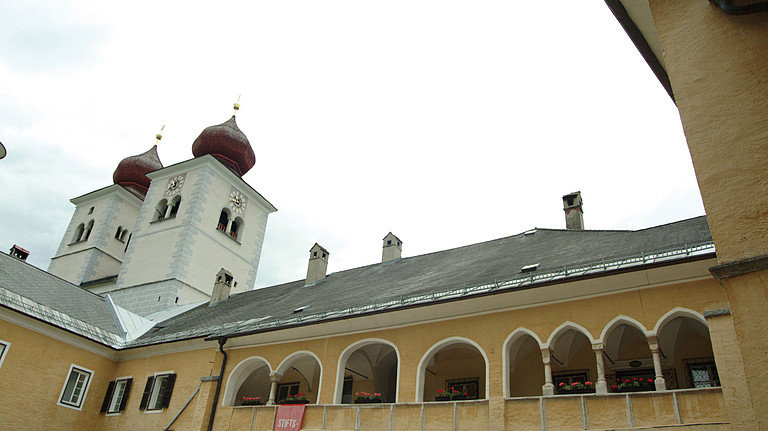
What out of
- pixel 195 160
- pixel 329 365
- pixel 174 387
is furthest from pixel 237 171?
pixel 329 365

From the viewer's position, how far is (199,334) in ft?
62.8

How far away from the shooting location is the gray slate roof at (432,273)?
14.0m

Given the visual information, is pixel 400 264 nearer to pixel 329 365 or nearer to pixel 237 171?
pixel 329 365

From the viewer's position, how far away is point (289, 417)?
15.3 metres

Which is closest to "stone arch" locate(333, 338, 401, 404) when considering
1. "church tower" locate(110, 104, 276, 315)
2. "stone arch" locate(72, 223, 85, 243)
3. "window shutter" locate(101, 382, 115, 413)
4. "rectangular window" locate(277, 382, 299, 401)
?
"rectangular window" locate(277, 382, 299, 401)

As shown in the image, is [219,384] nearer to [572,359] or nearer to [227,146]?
[572,359]

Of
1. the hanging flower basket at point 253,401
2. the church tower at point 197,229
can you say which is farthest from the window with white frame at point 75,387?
the church tower at point 197,229

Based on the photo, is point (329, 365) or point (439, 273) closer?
point (329, 365)

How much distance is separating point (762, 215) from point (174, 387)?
17.3 m

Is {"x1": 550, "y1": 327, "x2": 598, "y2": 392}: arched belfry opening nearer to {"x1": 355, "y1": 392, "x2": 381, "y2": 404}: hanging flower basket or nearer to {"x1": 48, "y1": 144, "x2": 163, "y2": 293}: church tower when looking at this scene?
{"x1": 355, "y1": 392, "x2": 381, "y2": 404}: hanging flower basket

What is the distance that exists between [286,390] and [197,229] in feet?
50.2

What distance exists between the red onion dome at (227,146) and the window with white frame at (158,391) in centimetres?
1889

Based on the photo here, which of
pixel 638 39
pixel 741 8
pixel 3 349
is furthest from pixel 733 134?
pixel 3 349

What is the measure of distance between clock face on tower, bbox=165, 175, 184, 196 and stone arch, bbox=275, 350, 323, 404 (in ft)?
61.8
